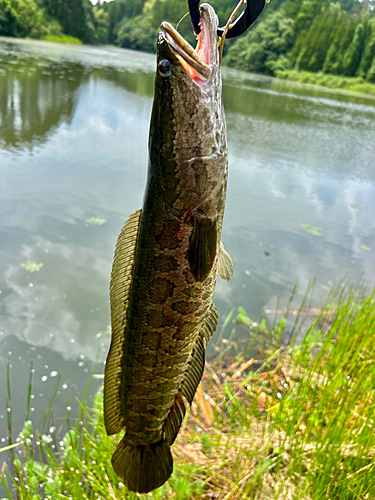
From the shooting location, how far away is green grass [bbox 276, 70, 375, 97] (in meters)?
37.9

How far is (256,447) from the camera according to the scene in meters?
2.47

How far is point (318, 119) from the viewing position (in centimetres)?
1545

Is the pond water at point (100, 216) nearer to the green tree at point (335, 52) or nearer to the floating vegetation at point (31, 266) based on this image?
the floating vegetation at point (31, 266)

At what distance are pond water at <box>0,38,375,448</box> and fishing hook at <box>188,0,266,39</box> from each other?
327cm

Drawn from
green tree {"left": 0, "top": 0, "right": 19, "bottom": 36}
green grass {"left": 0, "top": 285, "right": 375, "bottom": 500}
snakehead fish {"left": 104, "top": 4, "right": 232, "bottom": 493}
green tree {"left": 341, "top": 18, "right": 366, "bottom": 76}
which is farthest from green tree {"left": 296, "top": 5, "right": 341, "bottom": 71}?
snakehead fish {"left": 104, "top": 4, "right": 232, "bottom": 493}

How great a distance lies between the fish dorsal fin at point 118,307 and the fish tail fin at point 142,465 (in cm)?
10

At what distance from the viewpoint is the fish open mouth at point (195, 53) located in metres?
1.17

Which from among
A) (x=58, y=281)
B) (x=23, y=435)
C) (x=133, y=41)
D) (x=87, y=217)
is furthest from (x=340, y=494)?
(x=133, y=41)

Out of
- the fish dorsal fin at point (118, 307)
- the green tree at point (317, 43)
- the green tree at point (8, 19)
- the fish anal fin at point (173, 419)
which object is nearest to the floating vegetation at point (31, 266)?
the fish dorsal fin at point (118, 307)

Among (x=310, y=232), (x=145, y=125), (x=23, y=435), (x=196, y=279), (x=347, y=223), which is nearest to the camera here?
(x=196, y=279)

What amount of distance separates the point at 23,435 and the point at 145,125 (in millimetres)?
9726

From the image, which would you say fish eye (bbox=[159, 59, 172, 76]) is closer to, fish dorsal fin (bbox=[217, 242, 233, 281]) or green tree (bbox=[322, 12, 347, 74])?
fish dorsal fin (bbox=[217, 242, 233, 281])

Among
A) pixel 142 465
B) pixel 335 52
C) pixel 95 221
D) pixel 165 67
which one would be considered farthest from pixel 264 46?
pixel 142 465

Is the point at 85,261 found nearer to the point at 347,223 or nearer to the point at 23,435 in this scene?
the point at 23,435
